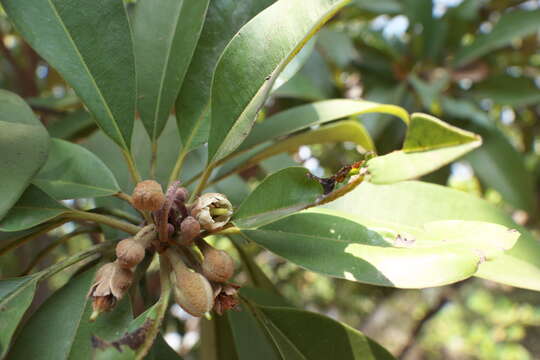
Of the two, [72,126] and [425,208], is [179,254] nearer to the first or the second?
[425,208]

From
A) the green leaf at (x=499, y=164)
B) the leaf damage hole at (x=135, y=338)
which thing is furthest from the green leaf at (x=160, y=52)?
the green leaf at (x=499, y=164)

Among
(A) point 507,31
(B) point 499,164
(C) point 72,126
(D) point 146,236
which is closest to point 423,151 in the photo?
(D) point 146,236

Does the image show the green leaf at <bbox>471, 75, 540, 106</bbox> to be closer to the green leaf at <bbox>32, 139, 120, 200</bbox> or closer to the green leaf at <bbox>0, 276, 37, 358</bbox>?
the green leaf at <bbox>32, 139, 120, 200</bbox>

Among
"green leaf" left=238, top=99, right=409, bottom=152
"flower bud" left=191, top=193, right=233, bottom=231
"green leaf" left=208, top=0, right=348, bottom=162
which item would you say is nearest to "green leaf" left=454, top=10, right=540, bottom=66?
"green leaf" left=238, top=99, right=409, bottom=152

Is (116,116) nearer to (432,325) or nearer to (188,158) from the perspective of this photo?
(188,158)

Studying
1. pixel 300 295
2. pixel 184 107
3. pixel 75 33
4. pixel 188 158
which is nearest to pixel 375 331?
pixel 300 295

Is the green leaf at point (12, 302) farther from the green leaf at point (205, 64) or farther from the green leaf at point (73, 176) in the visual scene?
the green leaf at point (205, 64)
